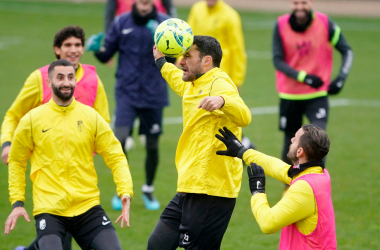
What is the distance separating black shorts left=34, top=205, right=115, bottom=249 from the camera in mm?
4941

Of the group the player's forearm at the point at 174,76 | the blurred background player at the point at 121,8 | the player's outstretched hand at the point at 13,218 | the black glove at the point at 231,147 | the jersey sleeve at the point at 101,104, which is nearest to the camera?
the black glove at the point at 231,147

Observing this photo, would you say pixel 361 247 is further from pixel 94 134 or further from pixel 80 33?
pixel 80 33

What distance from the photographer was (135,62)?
315 inches

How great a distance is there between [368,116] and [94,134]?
9.85m

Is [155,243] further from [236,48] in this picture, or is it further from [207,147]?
[236,48]

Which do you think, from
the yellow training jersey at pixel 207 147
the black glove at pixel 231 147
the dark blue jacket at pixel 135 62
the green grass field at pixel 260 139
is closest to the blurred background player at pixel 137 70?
the dark blue jacket at pixel 135 62

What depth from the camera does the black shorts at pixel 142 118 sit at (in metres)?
7.89

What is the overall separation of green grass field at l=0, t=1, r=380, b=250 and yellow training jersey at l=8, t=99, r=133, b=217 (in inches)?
73.6

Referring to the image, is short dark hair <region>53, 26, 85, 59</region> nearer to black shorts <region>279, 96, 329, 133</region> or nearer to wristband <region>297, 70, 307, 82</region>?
wristband <region>297, 70, 307, 82</region>

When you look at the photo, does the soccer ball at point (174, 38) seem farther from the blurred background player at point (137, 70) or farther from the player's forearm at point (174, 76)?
the blurred background player at point (137, 70)

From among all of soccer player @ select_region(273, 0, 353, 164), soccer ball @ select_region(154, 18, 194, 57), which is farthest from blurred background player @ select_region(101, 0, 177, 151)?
soccer ball @ select_region(154, 18, 194, 57)

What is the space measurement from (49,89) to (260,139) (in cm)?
648

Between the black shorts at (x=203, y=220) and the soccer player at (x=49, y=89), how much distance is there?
1.73 metres

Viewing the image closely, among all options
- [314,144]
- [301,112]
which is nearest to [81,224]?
[314,144]
